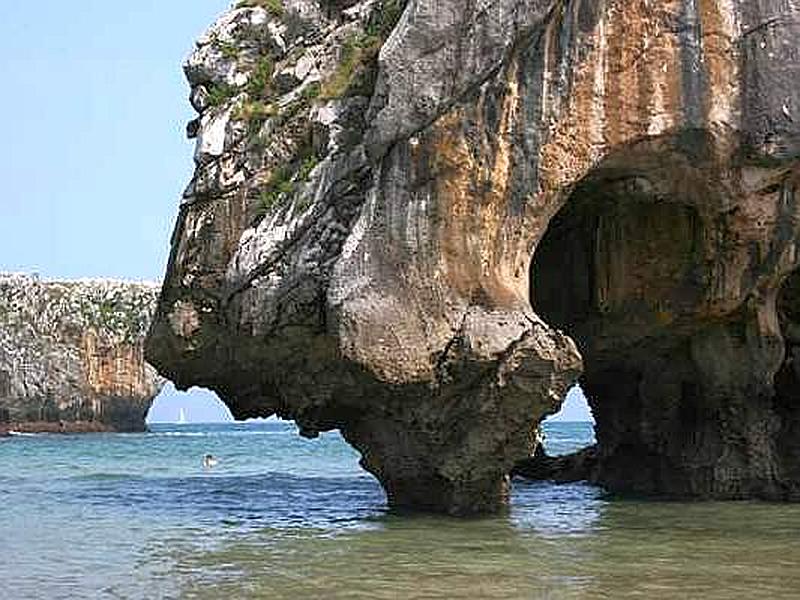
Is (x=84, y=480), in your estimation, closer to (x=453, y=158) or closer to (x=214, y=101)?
(x=214, y=101)

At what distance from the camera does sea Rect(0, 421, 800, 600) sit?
1171 cm

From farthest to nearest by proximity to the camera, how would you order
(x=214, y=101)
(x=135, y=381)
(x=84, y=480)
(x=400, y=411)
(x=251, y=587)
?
(x=135, y=381), (x=84, y=480), (x=214, y=101), (x=400, y=411), (x=251, y=587)

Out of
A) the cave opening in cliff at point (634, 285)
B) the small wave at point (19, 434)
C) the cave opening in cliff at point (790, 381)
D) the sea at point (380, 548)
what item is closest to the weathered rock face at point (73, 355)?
the small wave at point (19, 434)

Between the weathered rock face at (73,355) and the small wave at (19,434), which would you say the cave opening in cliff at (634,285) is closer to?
the weathered rock face at (73,355)

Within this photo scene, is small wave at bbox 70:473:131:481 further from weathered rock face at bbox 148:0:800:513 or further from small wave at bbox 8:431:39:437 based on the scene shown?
small wave at bbox 8:431:39:437

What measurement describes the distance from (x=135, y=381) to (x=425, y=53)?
65205 mm

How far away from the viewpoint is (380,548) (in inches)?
566

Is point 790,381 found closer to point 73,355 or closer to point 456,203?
point 456,203

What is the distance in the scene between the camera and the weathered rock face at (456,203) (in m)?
16.0

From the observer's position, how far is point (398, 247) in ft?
52.5

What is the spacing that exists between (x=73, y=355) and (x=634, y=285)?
6041cm

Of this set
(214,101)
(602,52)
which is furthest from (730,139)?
(214,101)

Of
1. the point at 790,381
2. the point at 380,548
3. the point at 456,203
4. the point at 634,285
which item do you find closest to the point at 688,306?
the point at 634,285

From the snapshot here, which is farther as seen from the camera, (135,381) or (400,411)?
(135,381)
